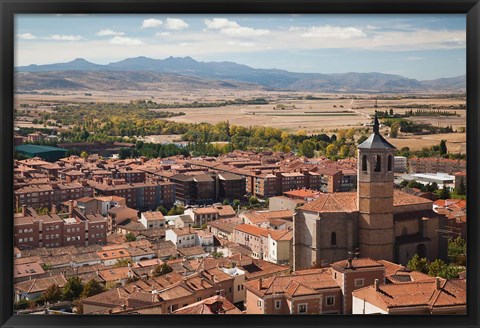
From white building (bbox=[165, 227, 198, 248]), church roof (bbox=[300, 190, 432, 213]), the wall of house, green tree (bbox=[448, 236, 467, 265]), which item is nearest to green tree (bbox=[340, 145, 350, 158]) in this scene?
white building (bbox=[165, 227, 198, 248])

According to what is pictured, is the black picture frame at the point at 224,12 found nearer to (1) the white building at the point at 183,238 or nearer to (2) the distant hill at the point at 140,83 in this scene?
(1) the white building at the point at 183,238

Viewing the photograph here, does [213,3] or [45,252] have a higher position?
[213,3]

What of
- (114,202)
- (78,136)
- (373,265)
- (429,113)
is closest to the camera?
(373,265)

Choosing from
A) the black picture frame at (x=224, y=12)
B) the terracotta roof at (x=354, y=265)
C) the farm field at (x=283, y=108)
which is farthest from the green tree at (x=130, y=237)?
the black picture frame at (x=224, y=12)

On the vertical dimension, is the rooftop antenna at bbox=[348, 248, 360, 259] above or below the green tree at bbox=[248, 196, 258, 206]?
above

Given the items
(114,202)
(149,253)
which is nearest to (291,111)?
(114,202)

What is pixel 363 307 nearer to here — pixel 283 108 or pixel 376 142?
pixel 376 142

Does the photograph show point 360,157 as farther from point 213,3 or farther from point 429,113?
point 213,3

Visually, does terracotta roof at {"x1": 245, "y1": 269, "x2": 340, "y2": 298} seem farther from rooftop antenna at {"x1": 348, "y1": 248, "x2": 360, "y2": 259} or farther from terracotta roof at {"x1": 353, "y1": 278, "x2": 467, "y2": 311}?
rooftop antenna at {"x1": 348, "y1": 248, "x2": 360, "y2": 259}
